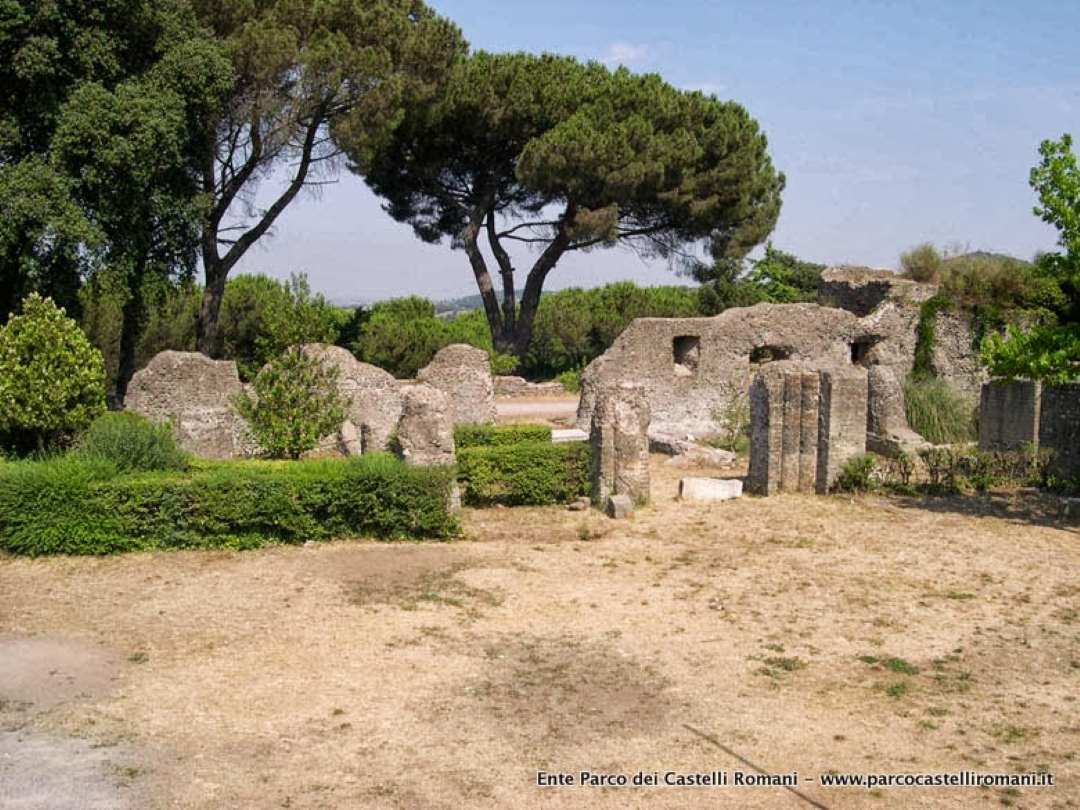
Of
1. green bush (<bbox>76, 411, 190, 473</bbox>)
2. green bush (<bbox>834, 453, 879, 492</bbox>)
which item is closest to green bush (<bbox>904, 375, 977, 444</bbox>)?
green bush (<bbox>834, 453, 879, 492</bbox>)

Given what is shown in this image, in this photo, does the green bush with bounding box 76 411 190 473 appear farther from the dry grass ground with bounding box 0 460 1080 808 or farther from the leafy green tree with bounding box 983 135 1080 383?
the leafy green tree with bounding box 983 135 1080 383

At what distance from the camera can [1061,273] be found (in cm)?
1259

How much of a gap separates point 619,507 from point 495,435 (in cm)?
289

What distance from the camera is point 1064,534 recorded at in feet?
40.7

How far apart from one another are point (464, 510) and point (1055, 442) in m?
8.46

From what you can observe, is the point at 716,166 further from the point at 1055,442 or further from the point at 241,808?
the point at 241,808

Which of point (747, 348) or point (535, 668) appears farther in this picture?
point (747, 348)

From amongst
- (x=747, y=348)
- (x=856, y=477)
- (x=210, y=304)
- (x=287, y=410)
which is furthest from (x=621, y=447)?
(x=210, y=304)

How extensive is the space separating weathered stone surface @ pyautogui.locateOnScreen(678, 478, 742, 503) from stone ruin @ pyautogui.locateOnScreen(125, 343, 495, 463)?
11.0 ft

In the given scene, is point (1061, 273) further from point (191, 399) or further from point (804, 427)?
point (191, 399)

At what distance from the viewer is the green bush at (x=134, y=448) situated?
11.9 m

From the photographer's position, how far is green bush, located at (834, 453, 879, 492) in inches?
579

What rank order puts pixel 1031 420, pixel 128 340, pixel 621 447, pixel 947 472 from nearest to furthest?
pixel 621 447
pixel 947 472
pixel 1031 420
pixel 128 340

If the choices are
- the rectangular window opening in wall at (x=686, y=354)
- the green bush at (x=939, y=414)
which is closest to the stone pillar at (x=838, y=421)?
the green bush at (x=939, y=414)
